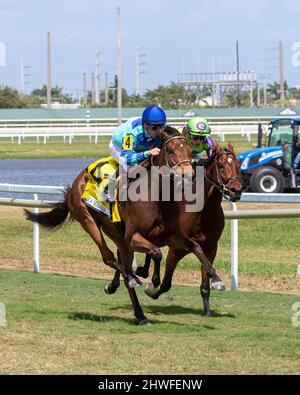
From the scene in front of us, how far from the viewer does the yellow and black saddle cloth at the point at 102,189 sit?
897cm

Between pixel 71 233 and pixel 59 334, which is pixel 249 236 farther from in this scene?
pixel 59 334

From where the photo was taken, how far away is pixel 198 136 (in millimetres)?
8695

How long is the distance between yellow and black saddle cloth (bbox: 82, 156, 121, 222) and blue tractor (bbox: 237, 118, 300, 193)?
11.5 meters

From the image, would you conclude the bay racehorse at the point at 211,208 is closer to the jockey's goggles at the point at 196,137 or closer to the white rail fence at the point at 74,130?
the jockey's goggles at the point at 196,137

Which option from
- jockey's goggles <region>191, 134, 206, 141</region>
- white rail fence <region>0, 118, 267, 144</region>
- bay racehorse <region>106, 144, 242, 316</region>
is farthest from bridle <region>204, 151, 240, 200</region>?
white rail fence <region>0, 118, 267, 144</region>

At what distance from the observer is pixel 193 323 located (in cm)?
840

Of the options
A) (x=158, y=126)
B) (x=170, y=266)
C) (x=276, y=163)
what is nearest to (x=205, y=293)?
(x=170, y=266)

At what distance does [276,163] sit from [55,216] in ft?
37.5

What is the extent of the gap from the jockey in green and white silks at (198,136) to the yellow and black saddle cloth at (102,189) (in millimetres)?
780

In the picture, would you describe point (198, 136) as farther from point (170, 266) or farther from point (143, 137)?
point (170, 266)

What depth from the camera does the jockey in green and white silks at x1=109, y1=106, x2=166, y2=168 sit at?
26.8ft

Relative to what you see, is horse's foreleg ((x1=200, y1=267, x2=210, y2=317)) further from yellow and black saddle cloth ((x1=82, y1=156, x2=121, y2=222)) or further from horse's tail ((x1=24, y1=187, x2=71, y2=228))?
horse's tail ((x1=24, y1=187, x2=71, y2=228))

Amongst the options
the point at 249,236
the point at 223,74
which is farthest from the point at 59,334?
the point at 223,74

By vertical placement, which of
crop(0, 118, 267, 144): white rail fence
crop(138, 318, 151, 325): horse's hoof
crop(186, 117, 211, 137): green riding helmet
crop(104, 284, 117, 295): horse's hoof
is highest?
crop(186, 117, 211, 137): green riding helmet
